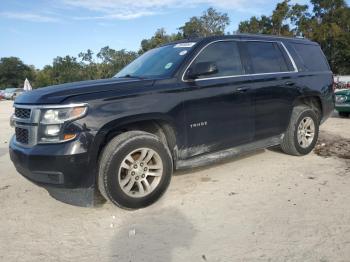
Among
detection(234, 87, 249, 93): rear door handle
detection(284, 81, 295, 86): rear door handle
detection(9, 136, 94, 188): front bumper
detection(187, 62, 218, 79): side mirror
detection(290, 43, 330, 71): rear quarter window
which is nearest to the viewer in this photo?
detection(9, 136, 94, 188): front bumper

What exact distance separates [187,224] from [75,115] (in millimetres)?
1557

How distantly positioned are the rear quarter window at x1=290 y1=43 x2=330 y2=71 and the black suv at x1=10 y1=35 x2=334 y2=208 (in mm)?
37

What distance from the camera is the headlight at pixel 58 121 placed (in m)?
3.71

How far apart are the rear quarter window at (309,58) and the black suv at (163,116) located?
4 centimetres

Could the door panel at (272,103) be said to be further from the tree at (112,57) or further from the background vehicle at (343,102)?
the tree at (112,57)

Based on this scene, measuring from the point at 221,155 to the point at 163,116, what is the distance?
3.58 ft

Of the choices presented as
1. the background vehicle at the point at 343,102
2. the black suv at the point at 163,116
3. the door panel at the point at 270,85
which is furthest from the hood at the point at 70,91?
the background vehicle at the point at 343,102

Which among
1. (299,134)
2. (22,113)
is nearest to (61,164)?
(22,113)

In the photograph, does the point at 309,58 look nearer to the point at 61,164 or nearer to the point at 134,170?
the point at 134,170

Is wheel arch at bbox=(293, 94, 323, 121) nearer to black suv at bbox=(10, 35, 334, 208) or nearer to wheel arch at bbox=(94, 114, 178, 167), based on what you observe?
black suv at bbox=(10, 35, 334, 208)

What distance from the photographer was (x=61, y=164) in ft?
12.0

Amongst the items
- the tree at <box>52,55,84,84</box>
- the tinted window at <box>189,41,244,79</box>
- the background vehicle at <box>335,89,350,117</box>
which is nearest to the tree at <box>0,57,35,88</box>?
the tree at <box>52,55,84,84</box>

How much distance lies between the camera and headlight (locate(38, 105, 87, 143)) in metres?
3.71

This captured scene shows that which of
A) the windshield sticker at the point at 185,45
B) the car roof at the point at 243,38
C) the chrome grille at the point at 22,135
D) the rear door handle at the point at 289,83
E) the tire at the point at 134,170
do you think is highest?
the car roof at the point at 243,38
